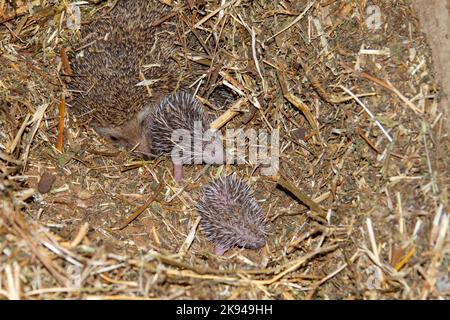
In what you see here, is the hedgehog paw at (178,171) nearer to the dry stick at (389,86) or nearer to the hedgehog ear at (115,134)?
the hedgehog ear at (115,134)

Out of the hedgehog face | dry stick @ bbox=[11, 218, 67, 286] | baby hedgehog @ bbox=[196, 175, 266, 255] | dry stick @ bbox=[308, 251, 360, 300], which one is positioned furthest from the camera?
the hedgehog face

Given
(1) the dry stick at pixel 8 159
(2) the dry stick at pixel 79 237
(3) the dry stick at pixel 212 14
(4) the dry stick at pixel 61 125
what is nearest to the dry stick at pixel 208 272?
(2) the dry stick at pixel 79 237

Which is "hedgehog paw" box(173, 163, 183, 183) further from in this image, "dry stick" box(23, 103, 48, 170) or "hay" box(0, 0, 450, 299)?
"dry stick" box(23, 103, 48, 170)

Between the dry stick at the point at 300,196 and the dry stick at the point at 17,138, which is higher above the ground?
the dry stick at the point at 17,138

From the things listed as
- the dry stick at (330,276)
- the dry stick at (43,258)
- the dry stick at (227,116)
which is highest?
the dry stick at (227,116)

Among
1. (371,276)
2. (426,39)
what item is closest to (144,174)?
(371,276)

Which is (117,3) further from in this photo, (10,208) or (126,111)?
(10,208)

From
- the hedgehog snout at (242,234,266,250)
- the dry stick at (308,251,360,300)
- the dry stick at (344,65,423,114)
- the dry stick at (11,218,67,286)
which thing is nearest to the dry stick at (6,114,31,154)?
the dry stick at (11,218,67,286)
